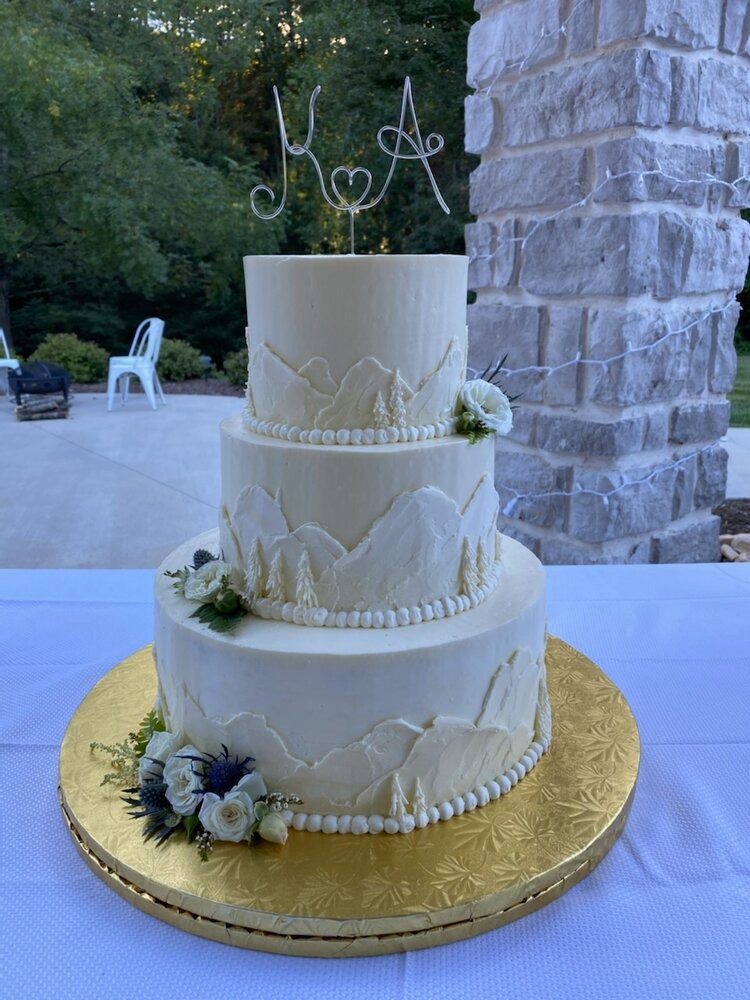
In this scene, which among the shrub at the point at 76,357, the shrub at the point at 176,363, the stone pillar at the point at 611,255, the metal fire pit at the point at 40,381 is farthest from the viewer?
the shrub at the point at 176,363

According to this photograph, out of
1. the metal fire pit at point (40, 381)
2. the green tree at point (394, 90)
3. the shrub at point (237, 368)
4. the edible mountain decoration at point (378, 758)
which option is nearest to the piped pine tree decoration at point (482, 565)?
the edible mountain decoration at point (378, 758)

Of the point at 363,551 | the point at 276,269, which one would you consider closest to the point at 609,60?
the point at 276,269

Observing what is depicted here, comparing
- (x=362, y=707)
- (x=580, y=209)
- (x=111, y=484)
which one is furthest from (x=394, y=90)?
(x=362, y=707)

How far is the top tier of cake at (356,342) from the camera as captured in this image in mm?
1282

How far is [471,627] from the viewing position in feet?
4.50

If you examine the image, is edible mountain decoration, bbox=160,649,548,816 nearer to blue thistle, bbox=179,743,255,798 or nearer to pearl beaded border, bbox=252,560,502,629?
blue thistle, bbox=179,743,255,798

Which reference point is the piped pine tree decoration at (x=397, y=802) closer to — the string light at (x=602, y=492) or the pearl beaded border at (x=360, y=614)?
the pearl beaded border at (x=360, y=614)

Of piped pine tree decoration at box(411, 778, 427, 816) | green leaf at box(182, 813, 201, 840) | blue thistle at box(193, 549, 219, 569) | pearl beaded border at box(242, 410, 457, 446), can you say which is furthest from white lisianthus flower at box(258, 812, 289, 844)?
pearl beaded border at box(242, 410, 457, 446)

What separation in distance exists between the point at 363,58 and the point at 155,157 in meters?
3.12

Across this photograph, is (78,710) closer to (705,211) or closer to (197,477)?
(705,211)

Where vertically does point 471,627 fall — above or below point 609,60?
below

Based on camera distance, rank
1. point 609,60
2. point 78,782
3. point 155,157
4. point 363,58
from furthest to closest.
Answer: point 155,157 < point 363,58 < point 609,60 < point 78,782

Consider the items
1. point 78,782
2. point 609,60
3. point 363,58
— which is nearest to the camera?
point 78,782

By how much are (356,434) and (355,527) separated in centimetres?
15
